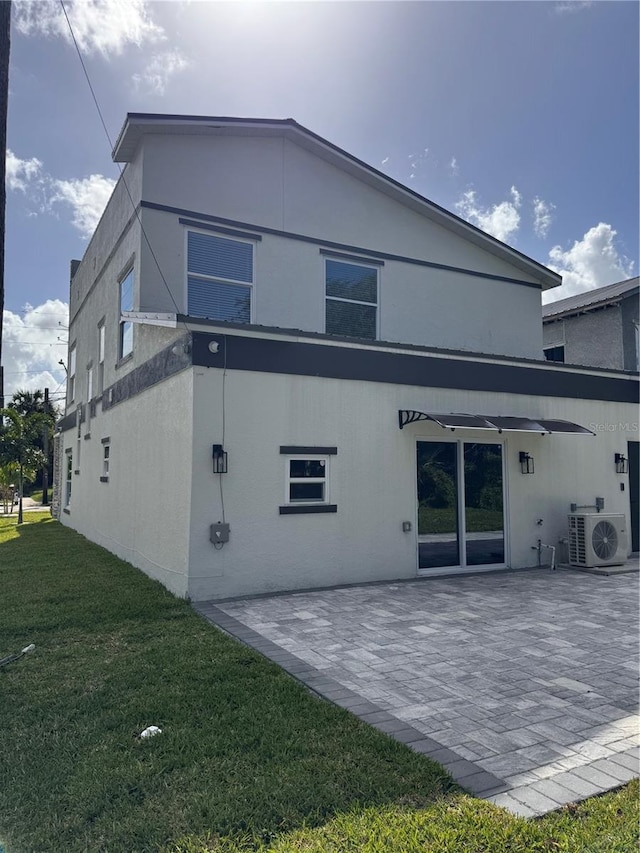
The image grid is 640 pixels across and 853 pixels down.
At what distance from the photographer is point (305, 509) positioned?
9.01 metres

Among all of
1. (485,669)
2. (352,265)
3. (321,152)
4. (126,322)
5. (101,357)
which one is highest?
(321,152)

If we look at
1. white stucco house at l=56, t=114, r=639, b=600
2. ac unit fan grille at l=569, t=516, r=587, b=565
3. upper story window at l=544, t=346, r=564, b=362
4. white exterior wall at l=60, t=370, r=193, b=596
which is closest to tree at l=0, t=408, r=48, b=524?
white exterior wall at l=60, t=370, r=193, b=596

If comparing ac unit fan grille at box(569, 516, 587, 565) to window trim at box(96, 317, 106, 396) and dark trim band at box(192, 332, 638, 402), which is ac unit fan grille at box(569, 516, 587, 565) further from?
window trim at box(96, 317, 106, 396)

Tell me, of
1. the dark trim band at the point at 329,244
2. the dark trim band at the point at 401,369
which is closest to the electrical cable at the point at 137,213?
the dark trim band at the point at 401,369

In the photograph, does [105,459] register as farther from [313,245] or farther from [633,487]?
[633,487]

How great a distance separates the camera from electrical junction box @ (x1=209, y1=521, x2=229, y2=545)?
27.1 feet

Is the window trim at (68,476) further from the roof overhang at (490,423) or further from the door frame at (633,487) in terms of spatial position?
the door frame at (633,487)

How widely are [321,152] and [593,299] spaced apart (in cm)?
885

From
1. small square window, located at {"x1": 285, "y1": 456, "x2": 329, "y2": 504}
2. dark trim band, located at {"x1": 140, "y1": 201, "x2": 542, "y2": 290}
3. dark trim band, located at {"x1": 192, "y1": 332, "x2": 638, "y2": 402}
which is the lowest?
small square window, located at {"x1": 285, "y1": 456, "x2": 329, "y2": 504}

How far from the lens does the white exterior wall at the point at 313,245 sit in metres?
10.6

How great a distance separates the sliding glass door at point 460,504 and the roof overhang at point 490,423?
1.88 feet

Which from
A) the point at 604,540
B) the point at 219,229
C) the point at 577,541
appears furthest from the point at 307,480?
the point at 604,540

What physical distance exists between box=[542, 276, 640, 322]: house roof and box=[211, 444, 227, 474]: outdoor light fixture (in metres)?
11.9

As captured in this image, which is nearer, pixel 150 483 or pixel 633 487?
pixel 150 483
